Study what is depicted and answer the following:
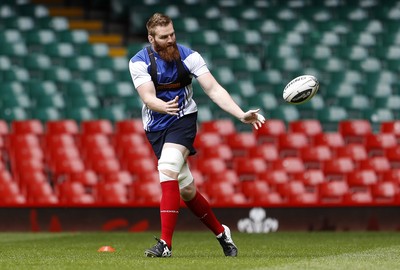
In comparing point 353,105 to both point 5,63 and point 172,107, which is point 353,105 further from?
point 172,107

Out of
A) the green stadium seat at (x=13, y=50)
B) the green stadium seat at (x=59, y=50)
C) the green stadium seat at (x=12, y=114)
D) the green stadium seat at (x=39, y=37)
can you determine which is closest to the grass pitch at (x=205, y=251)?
the green stadium seat at (x=12, y=114)

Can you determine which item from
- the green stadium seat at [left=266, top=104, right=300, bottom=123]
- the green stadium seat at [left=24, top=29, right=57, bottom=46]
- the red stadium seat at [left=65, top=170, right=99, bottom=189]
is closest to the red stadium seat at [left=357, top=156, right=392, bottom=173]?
the green stadium seat at [left=266, top=104, right=300, bottom=123]

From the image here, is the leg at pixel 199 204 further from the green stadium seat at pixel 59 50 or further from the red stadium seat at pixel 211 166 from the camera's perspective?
the green stadium seat at pixel 59 50

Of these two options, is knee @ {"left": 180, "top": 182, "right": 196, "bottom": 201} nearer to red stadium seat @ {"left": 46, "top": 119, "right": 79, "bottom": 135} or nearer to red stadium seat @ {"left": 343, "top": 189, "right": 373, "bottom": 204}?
red stadium seat @ {"left": 343, "top": 189, "right": 373, "bottom": 204}

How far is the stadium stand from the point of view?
13.9 metres

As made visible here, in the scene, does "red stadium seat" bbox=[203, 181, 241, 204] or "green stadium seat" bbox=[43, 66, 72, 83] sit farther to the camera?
"green stadium seat" bbox=[43, 66, 72, 83]

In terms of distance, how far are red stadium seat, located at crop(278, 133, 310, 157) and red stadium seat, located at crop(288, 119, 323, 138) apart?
0.65 ft

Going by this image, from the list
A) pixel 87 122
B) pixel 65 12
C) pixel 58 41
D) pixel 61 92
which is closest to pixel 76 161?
pixel 87 122

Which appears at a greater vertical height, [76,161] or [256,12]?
[256,12]

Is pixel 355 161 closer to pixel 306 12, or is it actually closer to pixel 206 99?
pixel 206 99

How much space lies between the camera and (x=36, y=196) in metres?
13.6

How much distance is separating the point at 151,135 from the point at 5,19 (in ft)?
34.5

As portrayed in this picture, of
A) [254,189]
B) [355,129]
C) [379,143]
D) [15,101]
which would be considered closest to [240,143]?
[254,189]

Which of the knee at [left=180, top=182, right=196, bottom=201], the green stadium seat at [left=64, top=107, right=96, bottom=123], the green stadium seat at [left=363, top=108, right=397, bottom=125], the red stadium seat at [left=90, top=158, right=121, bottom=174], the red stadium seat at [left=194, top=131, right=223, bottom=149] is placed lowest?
the red stadium seat at [left=90, top=158, right=121, bottom=174]
